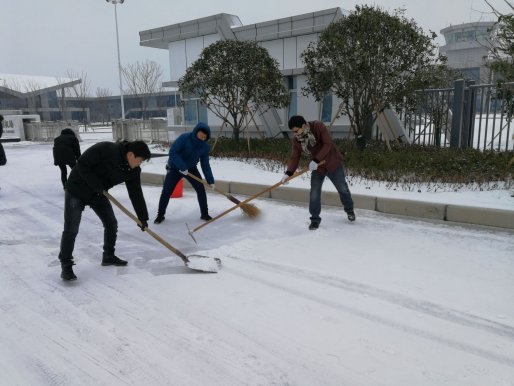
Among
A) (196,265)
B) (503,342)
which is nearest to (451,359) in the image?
(503,342)

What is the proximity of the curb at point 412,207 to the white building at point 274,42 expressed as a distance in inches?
255

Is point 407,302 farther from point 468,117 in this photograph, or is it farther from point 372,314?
point 468,117

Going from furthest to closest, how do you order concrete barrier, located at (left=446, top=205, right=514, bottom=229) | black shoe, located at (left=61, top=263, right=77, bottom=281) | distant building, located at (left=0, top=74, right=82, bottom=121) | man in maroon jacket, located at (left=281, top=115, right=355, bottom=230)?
distant building, located at (left=0, top=74, right=82, bottom=121), man in maroon jacket, located at (left=281, top=115, right=355, bottom=230), concrete barrier, located at (left=446, top=205, right=514, bottom=229), black shoe, located at (left=61, top=263, right=77, bottom=281)

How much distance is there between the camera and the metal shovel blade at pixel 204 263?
3.80 meters

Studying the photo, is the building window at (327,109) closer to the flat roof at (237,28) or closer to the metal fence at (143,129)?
the flat roof at (237,28)

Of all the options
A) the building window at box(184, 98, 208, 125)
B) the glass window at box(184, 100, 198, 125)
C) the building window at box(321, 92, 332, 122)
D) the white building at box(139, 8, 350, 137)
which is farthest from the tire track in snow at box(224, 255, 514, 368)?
the glass window at box(184, 100, 198, 125)

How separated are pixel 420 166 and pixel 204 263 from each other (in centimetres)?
482

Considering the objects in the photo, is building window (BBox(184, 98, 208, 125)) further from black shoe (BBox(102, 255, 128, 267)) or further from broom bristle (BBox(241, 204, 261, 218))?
black shoe (BBox(102, 255, 128, 267))

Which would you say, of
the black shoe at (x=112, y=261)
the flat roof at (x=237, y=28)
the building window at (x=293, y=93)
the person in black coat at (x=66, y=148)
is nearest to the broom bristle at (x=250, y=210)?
the black shoe at (x=112, y=261)

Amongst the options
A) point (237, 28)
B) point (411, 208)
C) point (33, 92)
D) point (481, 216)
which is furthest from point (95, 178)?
point (33, 92)

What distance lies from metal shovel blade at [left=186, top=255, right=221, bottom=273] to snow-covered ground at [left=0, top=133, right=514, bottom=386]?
0.11 m

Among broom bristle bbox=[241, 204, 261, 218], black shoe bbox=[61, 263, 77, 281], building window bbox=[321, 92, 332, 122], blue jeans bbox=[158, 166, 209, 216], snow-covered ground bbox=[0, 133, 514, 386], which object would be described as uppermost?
building window bbox=[321, 92, 332, 122]

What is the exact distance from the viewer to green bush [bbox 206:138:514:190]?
6359 millimetres

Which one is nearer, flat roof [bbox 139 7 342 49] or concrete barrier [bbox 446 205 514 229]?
concrete barrier [bbox 446 205 514 229]
